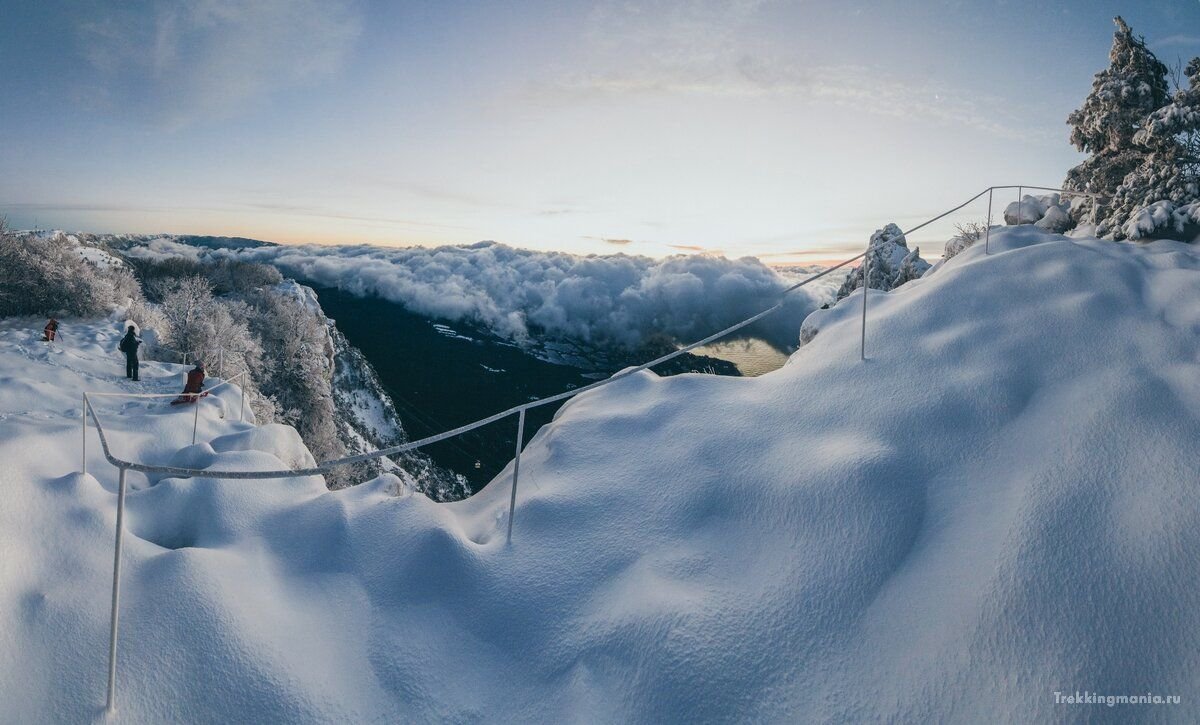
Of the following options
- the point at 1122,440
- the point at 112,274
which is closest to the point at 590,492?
the point at 1122,440

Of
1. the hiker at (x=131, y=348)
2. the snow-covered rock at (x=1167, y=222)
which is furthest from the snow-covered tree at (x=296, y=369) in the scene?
the snow-covered rock at (x=1167, y=222)

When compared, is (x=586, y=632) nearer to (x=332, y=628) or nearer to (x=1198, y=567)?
(x=332, y=628)

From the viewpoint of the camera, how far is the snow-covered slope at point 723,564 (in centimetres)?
344

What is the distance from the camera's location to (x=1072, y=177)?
16.3m

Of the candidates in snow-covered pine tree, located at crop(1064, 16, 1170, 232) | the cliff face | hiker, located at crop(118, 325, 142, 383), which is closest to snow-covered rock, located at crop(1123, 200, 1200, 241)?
snow-covered pine tree, located at crop(1064, 16, 1170, 232)

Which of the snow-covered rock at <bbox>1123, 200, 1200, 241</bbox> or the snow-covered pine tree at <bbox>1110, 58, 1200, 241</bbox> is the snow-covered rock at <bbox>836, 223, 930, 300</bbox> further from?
the snow-covered rock at <bbox>1123, 200, 1200, 241</bbox>

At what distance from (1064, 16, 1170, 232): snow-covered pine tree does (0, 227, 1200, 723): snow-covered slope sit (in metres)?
10.6

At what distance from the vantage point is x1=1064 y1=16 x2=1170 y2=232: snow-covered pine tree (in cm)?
1414

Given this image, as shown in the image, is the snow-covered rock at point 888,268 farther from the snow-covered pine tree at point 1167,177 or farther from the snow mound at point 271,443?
the snow mound at point 271,443

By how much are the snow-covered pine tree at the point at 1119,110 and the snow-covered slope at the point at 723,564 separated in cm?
1055

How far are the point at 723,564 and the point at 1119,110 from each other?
18.7m

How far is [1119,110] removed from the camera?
14.5 meters

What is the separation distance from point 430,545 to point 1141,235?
13652 millimetres

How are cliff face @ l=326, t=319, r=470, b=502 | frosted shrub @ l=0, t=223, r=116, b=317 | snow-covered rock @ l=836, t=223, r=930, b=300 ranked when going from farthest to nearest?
cliff face @ l=326, t=319, r=470, b=502
snow-covered rock @ l=836, t=223, r=930, b=300
frosted shrub @ l=0, t=223, r=116, b=317
